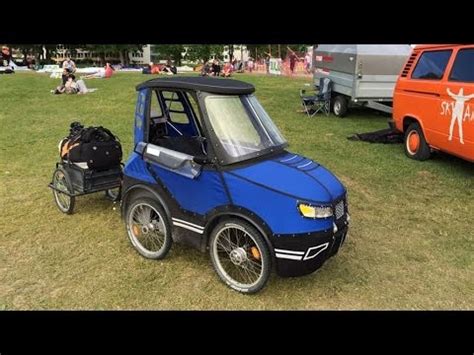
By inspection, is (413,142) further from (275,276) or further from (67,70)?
(67,70)

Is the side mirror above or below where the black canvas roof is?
below

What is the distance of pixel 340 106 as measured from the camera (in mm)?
13141

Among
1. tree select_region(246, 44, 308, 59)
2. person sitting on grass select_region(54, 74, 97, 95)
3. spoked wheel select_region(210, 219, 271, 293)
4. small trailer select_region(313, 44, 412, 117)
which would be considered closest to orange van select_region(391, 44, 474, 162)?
tree select_region(246, 44, 308, 59)

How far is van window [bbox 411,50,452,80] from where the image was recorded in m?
7.32

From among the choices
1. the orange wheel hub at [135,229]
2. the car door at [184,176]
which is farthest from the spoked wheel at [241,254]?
the orange wheel hub at [135,229]

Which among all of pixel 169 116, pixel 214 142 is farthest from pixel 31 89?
pixel 214 142

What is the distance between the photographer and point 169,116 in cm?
480

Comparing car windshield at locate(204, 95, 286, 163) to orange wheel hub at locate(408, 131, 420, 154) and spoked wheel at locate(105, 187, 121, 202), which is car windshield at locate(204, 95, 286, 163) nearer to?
spoked wheel at locate(105, 187, 121, 202)

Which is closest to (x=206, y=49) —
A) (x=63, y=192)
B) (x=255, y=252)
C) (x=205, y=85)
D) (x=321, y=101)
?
(x=321, y=101)

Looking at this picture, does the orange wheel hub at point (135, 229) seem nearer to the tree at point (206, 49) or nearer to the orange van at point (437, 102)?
the tree at point (206, 49)

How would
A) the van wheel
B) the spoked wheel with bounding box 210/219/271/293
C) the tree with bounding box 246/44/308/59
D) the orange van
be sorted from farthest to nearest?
the van wheel → the orange van → the spoked wheel with bounding box 210/219/271/293 → the tree with bounding box 246/44/308/59

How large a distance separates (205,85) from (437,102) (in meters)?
5.08

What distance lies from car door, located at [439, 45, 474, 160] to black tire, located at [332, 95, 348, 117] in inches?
232
